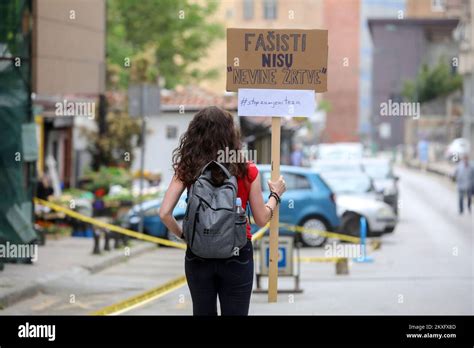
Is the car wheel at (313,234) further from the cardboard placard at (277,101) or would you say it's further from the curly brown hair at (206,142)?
the curly brown hair at (206,142)

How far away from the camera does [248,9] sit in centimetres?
10494

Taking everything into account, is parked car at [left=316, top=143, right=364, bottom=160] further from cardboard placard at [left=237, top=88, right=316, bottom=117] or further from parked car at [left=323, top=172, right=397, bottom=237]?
cardboard placard at [left=237, top=88, right=316, bottom=117]

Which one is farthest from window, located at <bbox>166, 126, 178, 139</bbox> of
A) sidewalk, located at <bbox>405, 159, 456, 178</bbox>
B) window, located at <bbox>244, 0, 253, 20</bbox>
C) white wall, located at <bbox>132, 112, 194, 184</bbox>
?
window, located at <bbox>244, 0, 253, 20</bbox>

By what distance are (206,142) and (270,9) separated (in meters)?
100

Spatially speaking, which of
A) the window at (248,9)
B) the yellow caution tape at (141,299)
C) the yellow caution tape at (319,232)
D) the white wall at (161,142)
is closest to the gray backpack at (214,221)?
the yellow caution tape at (141,299)

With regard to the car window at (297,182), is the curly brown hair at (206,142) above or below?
above

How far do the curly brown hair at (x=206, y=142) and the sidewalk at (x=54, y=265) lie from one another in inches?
249

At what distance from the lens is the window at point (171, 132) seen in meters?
37.2

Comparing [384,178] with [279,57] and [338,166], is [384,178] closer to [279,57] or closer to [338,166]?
[338,166]

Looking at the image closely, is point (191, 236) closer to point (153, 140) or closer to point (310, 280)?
point (310, 280)

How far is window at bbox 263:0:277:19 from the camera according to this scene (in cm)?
10494
